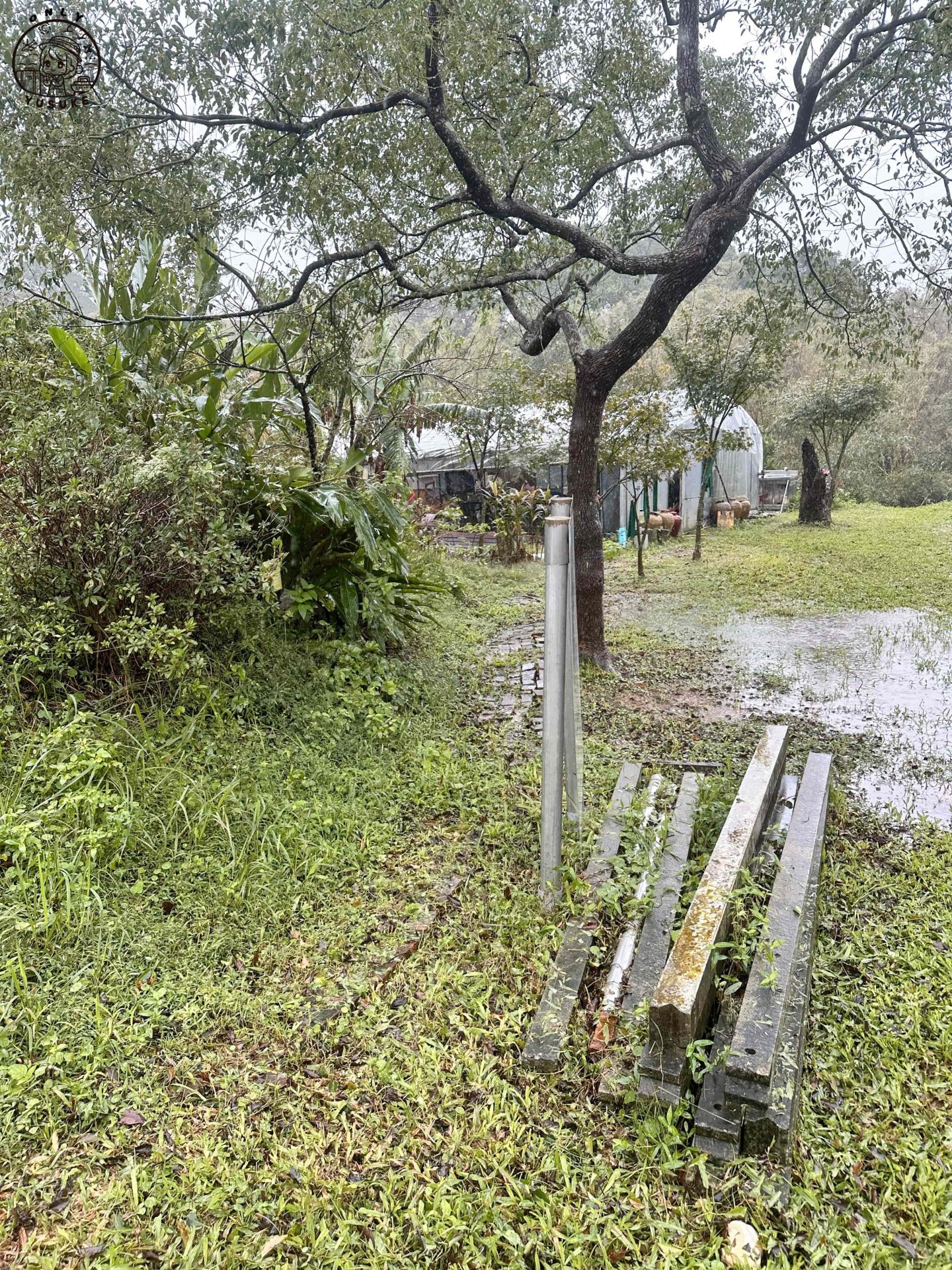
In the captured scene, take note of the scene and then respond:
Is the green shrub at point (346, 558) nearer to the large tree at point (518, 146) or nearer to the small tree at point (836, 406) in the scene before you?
the large tree at point (518, 146)

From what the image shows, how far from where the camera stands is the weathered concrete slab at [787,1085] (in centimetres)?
195

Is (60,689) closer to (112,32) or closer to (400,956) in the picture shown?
(400,956)

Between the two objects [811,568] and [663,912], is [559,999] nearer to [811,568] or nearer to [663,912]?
[663,912]

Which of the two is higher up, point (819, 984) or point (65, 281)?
point (65, 281)

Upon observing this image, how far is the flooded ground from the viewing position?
4.50 meters

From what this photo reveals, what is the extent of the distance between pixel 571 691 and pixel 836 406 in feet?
52.0

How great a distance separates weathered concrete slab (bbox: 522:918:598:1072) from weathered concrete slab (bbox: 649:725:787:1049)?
13.6 inches

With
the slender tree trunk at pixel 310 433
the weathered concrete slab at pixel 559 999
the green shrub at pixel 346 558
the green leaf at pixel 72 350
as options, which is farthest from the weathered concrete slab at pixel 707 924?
the green leaf at pixel 72 350

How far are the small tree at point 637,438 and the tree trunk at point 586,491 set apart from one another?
14.0ft

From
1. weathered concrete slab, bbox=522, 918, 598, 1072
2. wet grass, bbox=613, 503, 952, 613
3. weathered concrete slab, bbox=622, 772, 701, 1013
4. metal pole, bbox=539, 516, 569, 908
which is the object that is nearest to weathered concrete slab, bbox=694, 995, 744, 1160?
weathered concrete slab, bbox=622, 772, 701, 1013

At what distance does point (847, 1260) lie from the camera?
5.67 feet

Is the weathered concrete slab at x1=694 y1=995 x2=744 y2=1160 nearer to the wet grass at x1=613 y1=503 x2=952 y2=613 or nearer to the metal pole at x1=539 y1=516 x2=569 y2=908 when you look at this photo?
the metal pole at x1=539 y1=516 x2=569 y2=908

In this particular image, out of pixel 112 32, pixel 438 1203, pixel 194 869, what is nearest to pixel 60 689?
pixel 194 869

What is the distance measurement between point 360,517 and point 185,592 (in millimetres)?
1159
